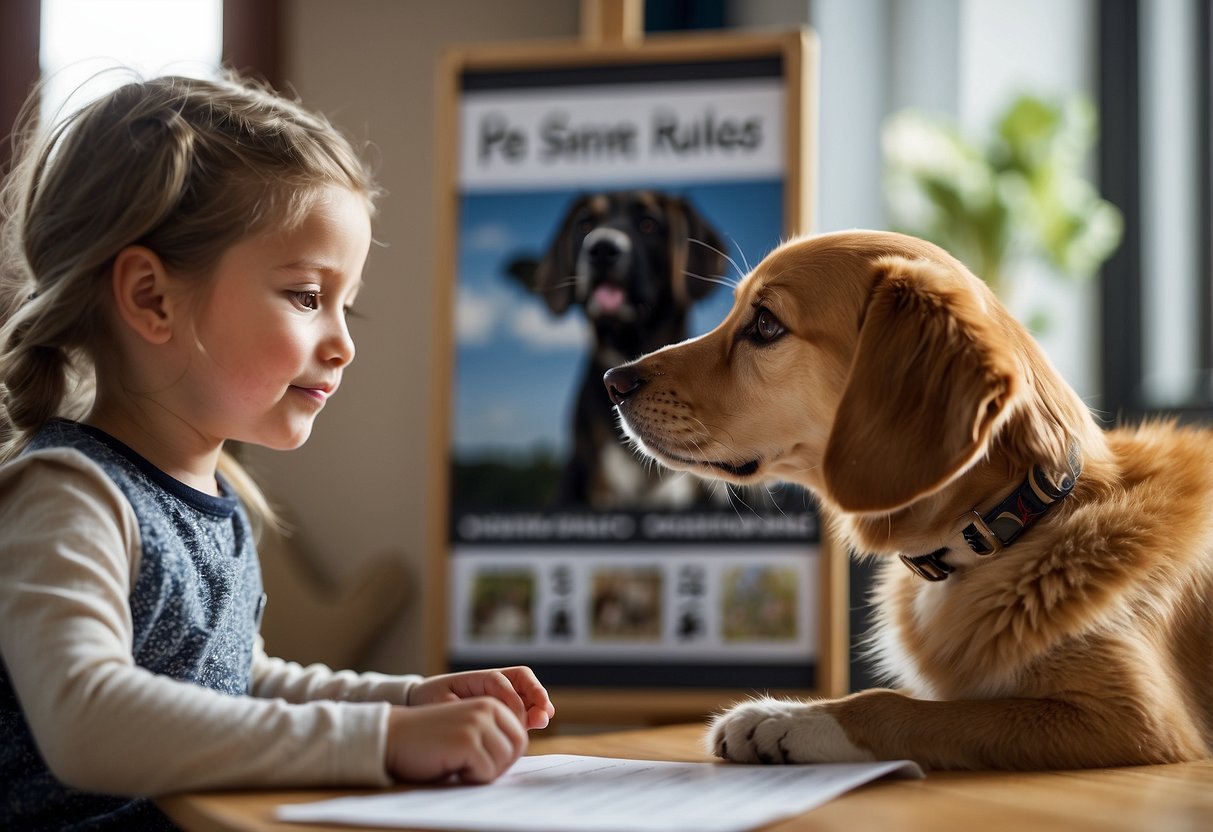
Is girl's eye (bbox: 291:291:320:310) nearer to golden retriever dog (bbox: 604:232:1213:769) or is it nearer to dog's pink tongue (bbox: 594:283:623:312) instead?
golden retriever dog (bbox: 604:232:1213:769)

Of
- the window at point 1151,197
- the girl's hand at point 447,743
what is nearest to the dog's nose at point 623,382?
the girl's hand at point 447,743

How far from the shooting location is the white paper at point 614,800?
1.93ft

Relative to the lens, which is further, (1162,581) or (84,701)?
(1162,581)

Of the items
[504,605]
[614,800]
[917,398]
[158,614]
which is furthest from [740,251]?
[614,800]

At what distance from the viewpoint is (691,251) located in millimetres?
2121

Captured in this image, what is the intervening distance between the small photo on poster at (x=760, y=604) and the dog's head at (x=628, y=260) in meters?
0.50

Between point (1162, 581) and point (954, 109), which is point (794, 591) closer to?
point (1162, 581)

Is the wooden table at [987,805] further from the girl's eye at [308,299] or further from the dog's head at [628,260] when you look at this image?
the dog's head at [628,260]

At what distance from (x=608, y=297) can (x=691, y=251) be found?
18cm

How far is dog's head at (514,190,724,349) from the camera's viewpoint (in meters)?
2.07

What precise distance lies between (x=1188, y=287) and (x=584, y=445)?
1.64 metres

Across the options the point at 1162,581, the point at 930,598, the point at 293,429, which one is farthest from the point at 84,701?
the point at 1162,581

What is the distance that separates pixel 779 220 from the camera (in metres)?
2.14

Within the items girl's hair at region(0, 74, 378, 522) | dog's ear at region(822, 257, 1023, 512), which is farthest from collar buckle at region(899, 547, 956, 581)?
girl's hair at region(0, 74, 378, 522)
